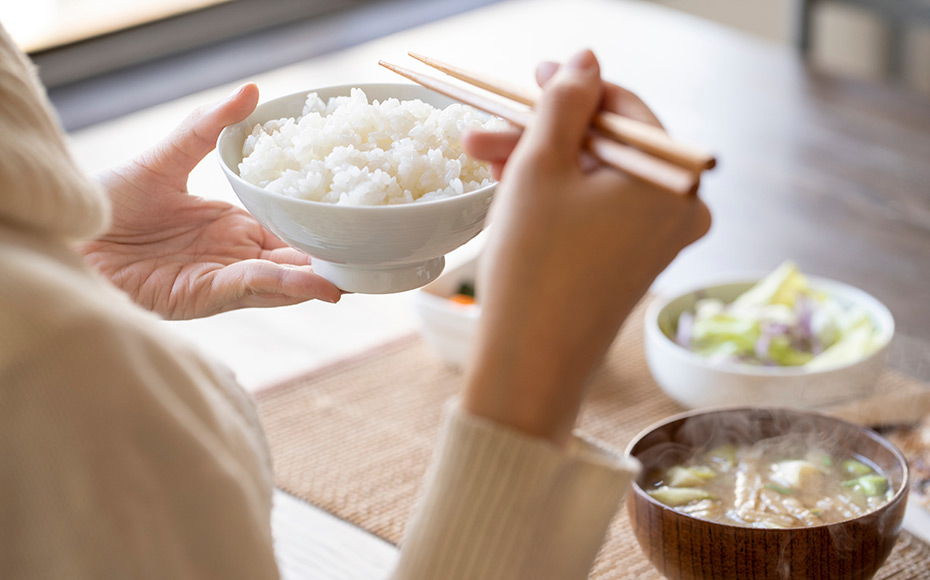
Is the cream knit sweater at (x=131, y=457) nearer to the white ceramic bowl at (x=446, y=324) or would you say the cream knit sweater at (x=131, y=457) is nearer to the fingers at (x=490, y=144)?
the fingers at (x=490, y=144)

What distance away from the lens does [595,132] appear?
67 cm

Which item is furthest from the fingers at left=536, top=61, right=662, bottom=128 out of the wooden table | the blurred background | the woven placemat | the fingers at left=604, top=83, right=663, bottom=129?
the blurred background

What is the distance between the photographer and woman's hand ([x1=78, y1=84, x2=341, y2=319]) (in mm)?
953

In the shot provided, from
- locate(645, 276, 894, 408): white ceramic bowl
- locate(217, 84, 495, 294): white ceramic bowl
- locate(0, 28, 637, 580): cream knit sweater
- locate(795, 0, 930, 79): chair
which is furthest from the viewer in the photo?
locate(795, 0, 930, 79): chair

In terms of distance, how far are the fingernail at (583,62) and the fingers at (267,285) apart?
356 mm

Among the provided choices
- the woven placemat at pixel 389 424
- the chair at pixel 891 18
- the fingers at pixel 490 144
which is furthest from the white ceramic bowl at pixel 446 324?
the chair at pixel 891 18

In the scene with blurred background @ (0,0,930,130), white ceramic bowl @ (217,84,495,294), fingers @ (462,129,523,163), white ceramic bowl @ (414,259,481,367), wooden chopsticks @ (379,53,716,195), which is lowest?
blurred background @ (0,0,930,130)

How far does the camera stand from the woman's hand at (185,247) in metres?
0.95

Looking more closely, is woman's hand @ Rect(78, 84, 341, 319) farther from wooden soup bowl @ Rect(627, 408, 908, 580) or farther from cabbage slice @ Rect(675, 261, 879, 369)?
cabbage slice @ Rect(675, 261, 879, 369)

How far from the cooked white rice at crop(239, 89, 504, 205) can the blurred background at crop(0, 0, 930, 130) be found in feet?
7.01

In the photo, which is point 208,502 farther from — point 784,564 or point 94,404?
point 784,564

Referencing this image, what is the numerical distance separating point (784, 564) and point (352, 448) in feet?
2.12

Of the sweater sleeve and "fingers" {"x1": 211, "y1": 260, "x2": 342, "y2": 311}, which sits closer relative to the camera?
the sweater sleeve

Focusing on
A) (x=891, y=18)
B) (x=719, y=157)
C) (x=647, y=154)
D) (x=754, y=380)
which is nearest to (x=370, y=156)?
(x=647, y=154)
